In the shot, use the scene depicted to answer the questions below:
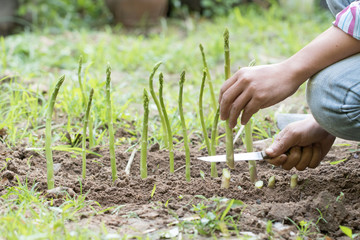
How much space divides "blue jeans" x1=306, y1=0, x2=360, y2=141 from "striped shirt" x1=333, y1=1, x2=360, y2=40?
0.45 ft

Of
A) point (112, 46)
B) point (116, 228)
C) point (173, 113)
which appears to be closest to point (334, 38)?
point (116, 228)

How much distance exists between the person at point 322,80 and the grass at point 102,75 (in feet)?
2.43

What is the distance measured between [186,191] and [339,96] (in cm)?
Result: 76

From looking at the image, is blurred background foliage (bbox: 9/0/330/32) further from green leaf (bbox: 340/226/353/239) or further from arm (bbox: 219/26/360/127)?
green leaf (bbox: 340/226/353/239)

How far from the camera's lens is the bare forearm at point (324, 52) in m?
1.84

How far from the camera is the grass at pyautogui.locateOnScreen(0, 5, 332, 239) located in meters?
1.88

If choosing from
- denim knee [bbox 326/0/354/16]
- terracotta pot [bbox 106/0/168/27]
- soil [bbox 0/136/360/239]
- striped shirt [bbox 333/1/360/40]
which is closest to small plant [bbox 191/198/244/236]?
soil [bbox 0/136/360/239]

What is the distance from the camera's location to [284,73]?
6.05 feet

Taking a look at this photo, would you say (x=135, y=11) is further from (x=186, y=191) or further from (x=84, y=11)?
(x=186, y=191)

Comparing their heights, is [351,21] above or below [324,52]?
above

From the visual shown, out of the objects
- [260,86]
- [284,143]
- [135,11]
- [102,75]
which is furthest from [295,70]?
[135,11]

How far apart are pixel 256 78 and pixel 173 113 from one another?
1404mm

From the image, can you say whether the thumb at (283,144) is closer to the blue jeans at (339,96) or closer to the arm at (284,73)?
the blue jeans at (339,96)

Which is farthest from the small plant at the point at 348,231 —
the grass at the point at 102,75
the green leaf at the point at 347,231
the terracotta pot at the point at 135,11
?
the terracotta pot at the point at 135,11
